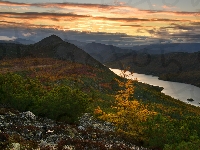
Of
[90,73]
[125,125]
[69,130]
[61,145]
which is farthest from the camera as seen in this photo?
[90,73]

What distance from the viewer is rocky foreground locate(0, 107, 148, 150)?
17344mm

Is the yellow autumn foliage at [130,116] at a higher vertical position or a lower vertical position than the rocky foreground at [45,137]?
higher

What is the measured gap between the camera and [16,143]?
54.2 feet

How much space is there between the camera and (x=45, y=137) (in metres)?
20.8

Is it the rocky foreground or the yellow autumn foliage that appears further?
the yellow autumn foliage

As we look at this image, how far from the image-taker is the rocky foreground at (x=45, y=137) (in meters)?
17.3

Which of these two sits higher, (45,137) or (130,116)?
(130,116)

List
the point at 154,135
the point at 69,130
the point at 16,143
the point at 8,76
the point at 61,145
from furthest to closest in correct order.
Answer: the point at 8,76 → the point at 154,135 → the point at 69,130 → the point at 61,145 → the point at 16,143

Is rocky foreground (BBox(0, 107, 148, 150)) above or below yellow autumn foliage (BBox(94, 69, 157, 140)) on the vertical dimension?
below

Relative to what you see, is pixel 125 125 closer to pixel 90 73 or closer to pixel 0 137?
pixel 0 137

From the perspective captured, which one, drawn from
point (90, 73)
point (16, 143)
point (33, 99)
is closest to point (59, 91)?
point (33, 99)

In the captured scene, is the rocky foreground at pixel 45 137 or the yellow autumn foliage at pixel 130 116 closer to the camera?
the rocky foreground at pixel 45 137

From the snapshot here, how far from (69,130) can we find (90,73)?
126 meters

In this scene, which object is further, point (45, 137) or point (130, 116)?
point (130, 116)
